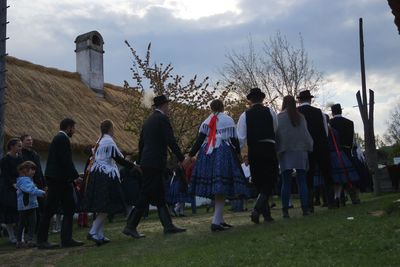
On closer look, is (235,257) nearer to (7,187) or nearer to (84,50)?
(7,187)

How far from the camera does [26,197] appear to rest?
9.32 meters

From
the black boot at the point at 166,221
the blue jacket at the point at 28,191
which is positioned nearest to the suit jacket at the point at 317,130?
Result: the black boot at the point at 166,221

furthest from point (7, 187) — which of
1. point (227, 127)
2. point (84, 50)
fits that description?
point (84, 50)

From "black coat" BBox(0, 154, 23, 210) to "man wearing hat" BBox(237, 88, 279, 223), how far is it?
3942mm

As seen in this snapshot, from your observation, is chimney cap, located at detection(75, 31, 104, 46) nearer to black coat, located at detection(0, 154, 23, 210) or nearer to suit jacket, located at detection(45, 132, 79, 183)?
black coat, located at detection(0, 154, 23, 210)

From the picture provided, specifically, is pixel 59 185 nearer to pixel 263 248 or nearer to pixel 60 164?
pixel 60 164

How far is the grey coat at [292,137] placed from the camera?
8.65 meters

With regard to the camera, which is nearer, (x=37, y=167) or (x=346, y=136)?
(x=37, y=167)

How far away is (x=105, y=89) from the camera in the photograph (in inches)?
1029

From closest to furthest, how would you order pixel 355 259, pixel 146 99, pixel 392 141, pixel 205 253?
1. pixel 355 259
2. pixel 205 253
3. pixel 146 99
4. pixel 392 141

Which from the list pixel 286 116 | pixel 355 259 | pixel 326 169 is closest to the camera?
pixel 355 259

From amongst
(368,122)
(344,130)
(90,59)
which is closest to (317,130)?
(344,130)

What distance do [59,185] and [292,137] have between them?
349cm

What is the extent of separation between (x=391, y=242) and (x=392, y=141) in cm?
6216
